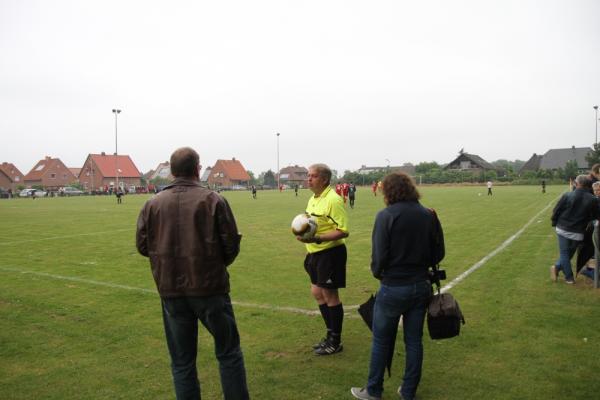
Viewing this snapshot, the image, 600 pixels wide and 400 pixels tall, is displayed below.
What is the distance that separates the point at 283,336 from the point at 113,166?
103m

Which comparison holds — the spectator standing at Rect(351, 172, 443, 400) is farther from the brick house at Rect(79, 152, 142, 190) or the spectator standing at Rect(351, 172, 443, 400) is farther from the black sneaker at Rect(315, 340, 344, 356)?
the brick house at Rect(79, 152, 142, 190)

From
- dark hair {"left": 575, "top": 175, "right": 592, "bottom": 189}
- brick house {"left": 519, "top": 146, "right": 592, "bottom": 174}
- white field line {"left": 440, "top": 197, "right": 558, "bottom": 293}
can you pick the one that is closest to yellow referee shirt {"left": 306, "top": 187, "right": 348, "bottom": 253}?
white field line {"left": 440, "top": 197, "right": 558, "bottom": 293}

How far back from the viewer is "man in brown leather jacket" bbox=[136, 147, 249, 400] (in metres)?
3.42

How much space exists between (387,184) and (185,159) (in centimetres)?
167

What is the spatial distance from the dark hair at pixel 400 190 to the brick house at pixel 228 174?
115 m

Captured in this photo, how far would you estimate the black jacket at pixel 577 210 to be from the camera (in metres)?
7.74

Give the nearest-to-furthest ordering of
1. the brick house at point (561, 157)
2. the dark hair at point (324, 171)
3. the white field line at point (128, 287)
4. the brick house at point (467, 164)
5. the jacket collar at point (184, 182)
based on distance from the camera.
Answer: the jacket collar at point (184, 182) → the dark hair at point (324, 171) → the white field line at point (128, 287) → the brick house at point (561, 157) → the brick house at point (467, 164)

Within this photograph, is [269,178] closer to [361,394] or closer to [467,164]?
[467,164]

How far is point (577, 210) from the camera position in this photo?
309 inches

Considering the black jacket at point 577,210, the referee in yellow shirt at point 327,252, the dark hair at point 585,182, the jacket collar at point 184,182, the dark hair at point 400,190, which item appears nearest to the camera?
the jacket collar at point 184,182

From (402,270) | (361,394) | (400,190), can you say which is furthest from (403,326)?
(400,190)

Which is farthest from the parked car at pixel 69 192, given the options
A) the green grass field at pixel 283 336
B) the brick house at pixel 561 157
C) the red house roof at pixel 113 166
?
the brick house at pixel 561 157

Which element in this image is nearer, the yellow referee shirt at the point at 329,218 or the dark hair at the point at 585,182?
the yellow referee shirt at the point at 329,218

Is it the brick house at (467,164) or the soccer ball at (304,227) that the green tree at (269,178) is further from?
the soccer ball at (304,227)
